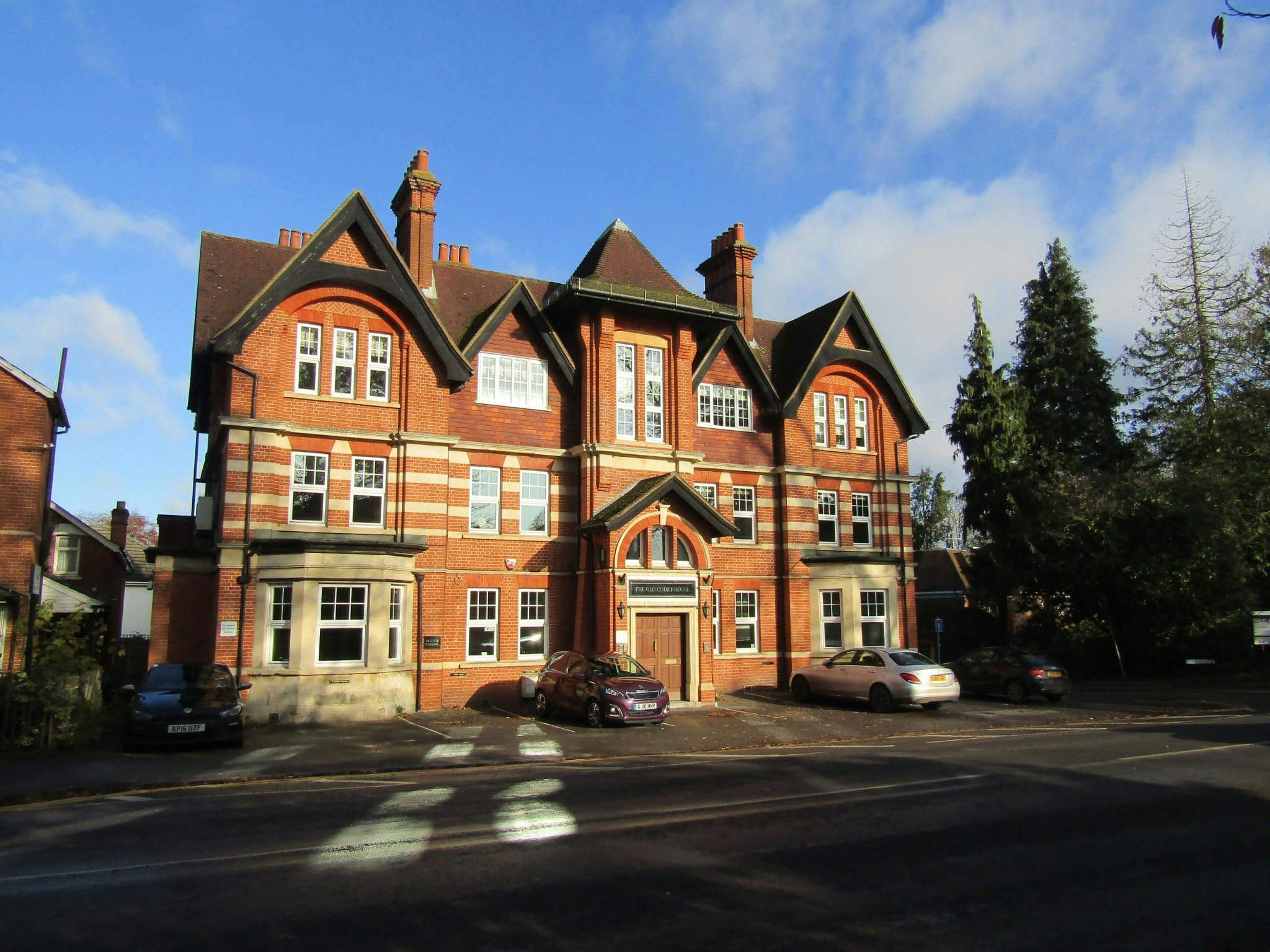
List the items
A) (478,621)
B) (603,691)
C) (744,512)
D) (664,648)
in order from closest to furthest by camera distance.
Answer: (603,691)
(478,621)
(664,648)
(744,512)

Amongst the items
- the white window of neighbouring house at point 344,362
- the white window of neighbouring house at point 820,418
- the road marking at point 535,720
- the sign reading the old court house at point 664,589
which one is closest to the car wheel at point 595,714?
the road marking at point 535,720

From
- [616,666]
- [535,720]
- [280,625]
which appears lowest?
[535,720]

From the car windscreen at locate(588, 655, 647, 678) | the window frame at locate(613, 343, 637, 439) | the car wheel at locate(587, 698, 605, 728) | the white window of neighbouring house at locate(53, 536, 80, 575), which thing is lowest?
the car wheel at locate(587, 698, 605, 728)

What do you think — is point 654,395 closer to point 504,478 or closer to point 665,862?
point 504,478

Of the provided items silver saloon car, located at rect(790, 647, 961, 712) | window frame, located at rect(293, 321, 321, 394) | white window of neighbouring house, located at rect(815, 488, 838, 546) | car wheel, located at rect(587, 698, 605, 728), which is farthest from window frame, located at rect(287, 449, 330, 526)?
white window of neighbouring house, located at rect(815, 488, 838, 546)

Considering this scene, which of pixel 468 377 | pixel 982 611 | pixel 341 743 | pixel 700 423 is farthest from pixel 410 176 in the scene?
pixel 982 611

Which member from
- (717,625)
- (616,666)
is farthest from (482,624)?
(717,625)

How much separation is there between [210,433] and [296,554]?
7.06 meters

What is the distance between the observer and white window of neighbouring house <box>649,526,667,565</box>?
79.0 feet

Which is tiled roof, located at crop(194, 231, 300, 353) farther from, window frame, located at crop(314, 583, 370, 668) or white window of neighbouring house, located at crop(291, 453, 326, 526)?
window frame, located at crop(314, 583, 370, 668)

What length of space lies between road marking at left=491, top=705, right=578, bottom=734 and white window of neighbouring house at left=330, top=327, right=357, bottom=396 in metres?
8.56

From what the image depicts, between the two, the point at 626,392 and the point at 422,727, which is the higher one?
the point at 626,392

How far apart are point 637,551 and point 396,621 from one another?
6.32m

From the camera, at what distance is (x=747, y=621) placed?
88.8ft
